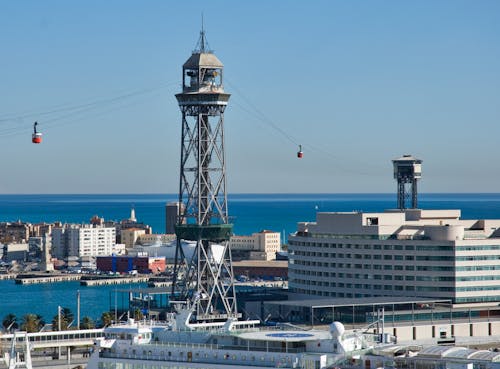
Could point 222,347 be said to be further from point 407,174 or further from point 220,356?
point 407,174

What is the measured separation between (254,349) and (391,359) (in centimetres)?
606

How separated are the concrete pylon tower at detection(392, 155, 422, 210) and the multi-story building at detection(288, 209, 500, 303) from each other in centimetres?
2056

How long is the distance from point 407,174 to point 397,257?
3197cm

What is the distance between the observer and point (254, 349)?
57.2 meters

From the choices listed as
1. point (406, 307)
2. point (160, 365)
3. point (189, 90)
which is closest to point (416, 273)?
point (406, 307)

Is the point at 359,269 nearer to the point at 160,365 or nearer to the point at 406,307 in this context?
the point at 406,307

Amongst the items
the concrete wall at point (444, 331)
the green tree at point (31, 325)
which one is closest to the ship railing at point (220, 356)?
the concrete wall at point (444, 331)

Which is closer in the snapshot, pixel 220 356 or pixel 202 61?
pixel 220 356

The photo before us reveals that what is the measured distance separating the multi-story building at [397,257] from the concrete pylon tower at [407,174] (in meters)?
20.6

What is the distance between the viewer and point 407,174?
152500 millimetres

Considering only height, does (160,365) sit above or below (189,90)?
below

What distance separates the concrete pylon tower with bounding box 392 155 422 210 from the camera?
497 ft

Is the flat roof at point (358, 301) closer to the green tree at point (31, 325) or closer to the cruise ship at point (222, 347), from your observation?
the green tree at point (31, 325)

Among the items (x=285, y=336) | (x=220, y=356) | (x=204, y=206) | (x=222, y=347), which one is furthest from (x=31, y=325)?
(x=285, y=336)
